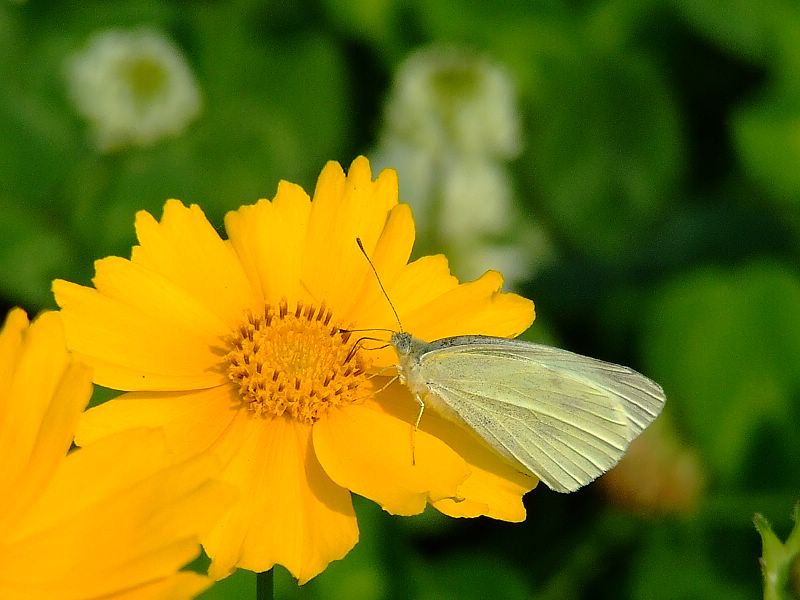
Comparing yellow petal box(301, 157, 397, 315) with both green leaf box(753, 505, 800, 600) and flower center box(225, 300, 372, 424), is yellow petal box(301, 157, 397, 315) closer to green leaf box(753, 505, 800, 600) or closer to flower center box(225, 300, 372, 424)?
flower center box(225, 300, 372, 424)

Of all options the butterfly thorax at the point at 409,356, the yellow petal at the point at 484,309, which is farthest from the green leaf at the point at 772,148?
the butterfly thorax at the point at 409,356

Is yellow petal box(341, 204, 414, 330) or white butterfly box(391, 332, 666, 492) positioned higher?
yellow petal box(341, 204, 414, 330)

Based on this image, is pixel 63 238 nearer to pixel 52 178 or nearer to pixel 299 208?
pixel 52 178

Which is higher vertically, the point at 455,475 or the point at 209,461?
the point at 209,461

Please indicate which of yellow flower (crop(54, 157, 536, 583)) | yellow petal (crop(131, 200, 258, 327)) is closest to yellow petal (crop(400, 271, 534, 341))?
yellow flower (crop(54, 157, 536, 583))

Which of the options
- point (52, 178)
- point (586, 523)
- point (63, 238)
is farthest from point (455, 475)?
point (52, 178)

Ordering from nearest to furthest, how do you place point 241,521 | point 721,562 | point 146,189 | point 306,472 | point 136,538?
point 136,538 < point 241,521 < point 306,472 < point 721,562 < point 146,189
